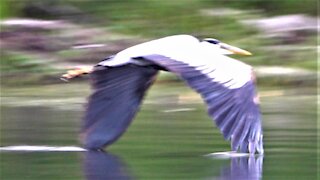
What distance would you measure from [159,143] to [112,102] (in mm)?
618

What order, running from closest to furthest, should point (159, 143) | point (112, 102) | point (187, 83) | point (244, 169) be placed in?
point (244, 169) < point (187, 83) < point (112, 102) < point (159, 143)

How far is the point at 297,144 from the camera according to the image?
7246 millimetres

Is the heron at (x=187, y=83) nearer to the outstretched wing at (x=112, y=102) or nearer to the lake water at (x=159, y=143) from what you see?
the outstretched wing at (x=112, y=102)

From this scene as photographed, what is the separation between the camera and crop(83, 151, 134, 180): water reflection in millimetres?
5852

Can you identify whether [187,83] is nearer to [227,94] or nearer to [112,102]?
[227,94]

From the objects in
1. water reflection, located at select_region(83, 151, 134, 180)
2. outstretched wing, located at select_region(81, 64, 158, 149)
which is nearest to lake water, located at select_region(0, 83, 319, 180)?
water reflection, located at select_region(83, 151, 134, 180)

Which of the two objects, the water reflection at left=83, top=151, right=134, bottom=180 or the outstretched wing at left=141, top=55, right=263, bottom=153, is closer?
the water reflection at left=83, top=151, right=134, bottom=180

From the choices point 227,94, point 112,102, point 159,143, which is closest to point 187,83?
point 227,94

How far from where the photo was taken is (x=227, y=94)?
248 inches

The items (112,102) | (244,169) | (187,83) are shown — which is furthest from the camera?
(112,102)

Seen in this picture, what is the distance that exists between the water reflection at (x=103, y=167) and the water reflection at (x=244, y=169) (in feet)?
1.51

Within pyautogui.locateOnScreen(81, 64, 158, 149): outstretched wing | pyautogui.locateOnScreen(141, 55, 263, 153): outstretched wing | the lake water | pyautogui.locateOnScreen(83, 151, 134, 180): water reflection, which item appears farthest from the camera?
pyautogui.locateOnScreen(81, 64, 158, 149): outstretched wing

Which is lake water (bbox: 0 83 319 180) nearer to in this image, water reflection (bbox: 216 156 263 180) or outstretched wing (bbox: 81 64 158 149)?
water reflection (bbox: 216 156 263 180)

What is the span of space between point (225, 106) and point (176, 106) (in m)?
4.12
